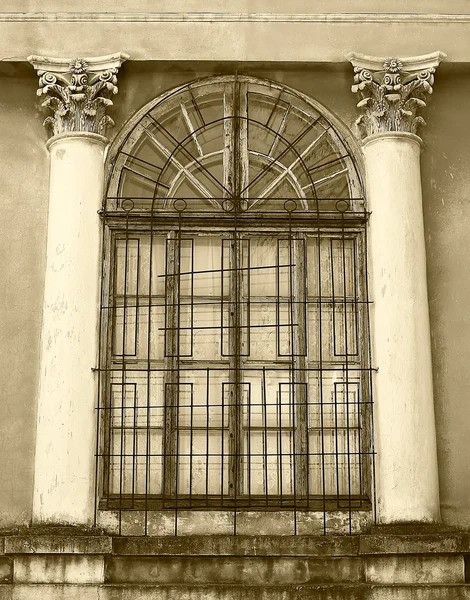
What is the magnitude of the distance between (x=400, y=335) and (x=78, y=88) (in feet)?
10.5

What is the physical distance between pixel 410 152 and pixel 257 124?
4.28 feet

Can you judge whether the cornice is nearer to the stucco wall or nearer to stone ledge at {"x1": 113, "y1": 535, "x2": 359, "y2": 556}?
the stucco wall

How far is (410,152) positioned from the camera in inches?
372

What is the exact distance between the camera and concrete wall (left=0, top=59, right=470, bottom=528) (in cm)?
905

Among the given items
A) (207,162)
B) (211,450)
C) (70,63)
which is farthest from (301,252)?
(70,63)

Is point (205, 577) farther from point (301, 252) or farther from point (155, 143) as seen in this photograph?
point (155, 143)

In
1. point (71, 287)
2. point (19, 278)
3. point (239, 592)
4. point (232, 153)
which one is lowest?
point (239, 592)

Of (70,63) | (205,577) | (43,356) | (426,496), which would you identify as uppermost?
(70,63)

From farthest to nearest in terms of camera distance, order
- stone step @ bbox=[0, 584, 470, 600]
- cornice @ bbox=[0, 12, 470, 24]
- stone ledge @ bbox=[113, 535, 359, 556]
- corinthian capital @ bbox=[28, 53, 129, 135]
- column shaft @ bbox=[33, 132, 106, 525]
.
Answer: cornice @ bbox=[0, 12, 470, 24] < corinthian capital @ bbox=[28, 53, 129, 135] < column shaft @ bbox=[33, 132, 106, 525] < stone ledge @ bbox=[113, 535, 359, 556] < stone step @ bbox=[0, 584, 470, 600]

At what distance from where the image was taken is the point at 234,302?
9367 mm

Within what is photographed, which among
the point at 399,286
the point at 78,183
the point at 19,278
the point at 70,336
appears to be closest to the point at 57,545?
the point at 70,336

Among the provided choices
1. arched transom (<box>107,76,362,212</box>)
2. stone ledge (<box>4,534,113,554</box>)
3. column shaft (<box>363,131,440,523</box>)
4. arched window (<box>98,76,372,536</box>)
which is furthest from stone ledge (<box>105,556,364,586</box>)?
arched transom (<box>107,76,362,212</box>)

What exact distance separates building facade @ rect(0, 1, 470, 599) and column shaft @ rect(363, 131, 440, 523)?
18 mm

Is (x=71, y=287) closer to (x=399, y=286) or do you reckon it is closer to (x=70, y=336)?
(x=70, y=336)
